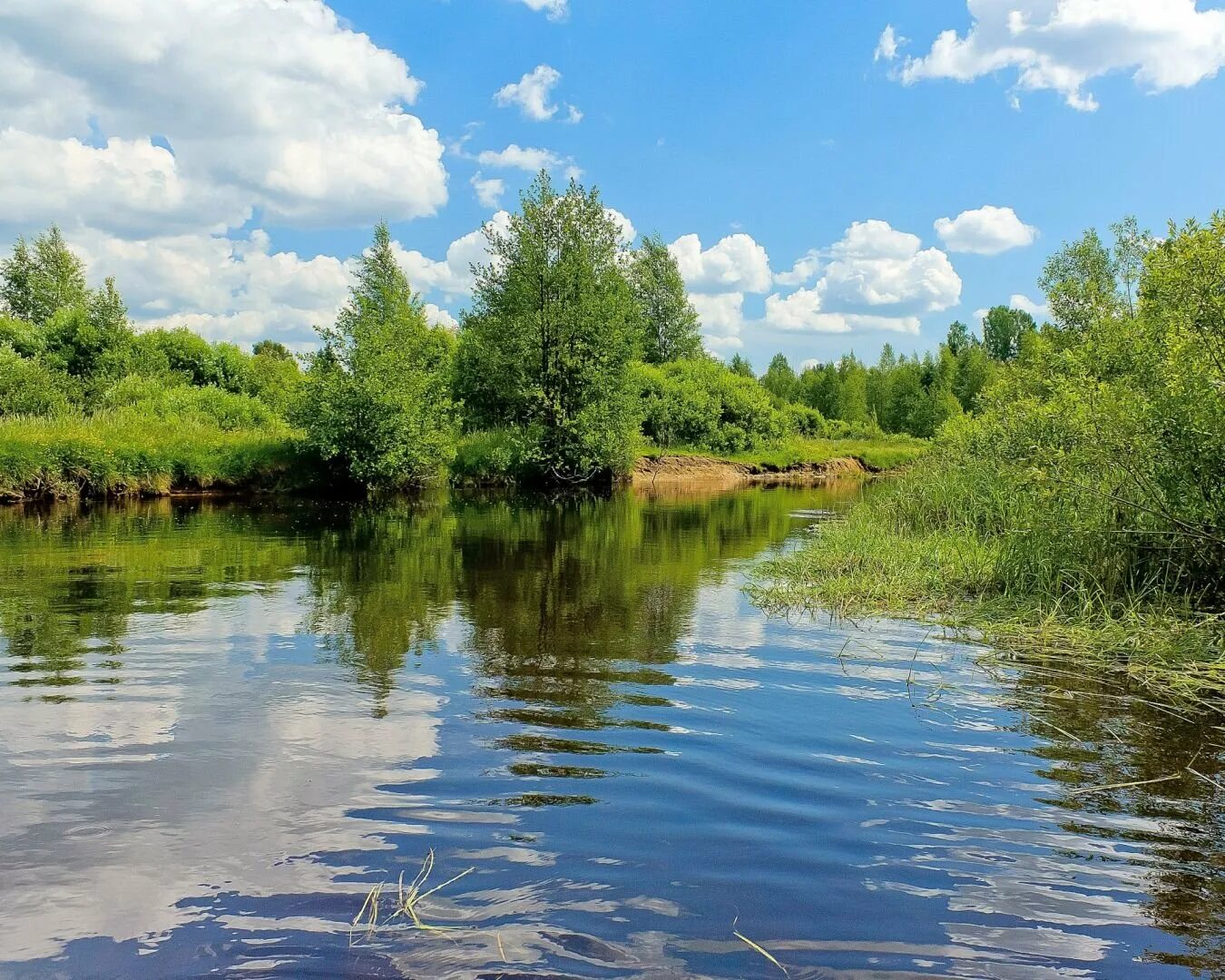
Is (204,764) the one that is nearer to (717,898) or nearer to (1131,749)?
(717,898)

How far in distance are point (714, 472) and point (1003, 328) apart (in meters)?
69.7

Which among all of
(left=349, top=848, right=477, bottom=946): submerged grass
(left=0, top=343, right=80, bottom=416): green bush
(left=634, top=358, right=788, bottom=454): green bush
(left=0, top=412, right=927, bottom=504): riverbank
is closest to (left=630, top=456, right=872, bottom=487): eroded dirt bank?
(left=634, top=358, right=788, bottom=454): green bush

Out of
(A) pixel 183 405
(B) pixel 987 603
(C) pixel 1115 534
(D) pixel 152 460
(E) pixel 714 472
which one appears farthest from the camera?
(E) pixel 714 472

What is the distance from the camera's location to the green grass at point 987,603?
8.10 m

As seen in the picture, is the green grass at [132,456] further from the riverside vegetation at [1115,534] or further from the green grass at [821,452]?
the riverside vegetation at [1115,534]

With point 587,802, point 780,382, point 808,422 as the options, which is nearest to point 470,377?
point 808,422

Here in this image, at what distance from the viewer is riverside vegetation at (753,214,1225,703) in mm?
8953

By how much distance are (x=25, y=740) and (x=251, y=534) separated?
568 inches

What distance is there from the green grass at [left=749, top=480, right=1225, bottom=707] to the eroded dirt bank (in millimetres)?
29324

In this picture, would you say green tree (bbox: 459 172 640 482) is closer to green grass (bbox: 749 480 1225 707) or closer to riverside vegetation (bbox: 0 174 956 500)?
riverside vegetation (bbox: 0 174 956 500)

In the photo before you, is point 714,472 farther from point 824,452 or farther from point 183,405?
point 183,405

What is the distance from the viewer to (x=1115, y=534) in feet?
33.9

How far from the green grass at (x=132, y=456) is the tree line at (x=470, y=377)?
6.11ft

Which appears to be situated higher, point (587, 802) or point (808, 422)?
point (808, 422)
